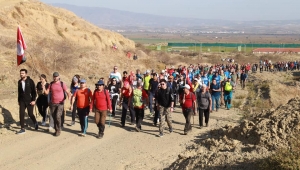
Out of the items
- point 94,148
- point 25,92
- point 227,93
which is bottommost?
point 94,148

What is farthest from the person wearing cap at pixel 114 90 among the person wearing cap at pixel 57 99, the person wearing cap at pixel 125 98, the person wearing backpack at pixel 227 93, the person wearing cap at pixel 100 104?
the person wearing backpack at pixel 227 93

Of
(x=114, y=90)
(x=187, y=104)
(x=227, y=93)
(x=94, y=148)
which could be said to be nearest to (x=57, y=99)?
(x=94, y=148)

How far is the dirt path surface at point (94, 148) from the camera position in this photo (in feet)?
27.6

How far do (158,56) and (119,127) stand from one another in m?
41.1

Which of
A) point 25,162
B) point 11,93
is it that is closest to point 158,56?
point 11,93

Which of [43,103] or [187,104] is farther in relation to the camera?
[43,103]

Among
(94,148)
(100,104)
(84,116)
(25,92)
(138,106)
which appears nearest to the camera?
(94,148)

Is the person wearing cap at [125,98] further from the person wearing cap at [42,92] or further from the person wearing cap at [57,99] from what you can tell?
the person wearing cap at [42,92]

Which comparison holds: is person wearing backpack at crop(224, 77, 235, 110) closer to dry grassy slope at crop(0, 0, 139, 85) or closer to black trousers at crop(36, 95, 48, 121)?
black trousers at crop(36, 95, 48, 121)

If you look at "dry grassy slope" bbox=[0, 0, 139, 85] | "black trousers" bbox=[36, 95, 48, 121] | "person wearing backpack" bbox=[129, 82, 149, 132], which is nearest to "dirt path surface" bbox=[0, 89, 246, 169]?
"person wearing backpack" bbox=[129, 82, 149, 132]

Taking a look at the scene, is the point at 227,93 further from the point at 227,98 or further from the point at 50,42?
the point at 50,42

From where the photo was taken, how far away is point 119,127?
454 inches

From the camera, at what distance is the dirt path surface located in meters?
8.41

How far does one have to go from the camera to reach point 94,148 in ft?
30.9
